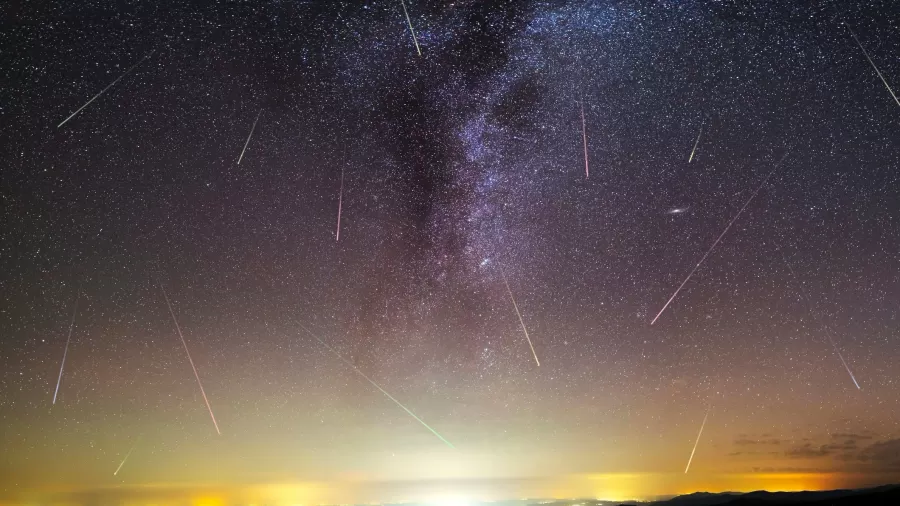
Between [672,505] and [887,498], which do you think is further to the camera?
[672,505]

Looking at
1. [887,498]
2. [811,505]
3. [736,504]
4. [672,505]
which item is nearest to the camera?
[887,498]

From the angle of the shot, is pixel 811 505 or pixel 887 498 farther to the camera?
pixel 811 505

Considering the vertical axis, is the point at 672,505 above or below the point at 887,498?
below

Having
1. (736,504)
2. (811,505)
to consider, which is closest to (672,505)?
(736,504)

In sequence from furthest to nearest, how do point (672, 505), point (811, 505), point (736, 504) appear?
point (672, 505), point (736, 504), point (811, 505)

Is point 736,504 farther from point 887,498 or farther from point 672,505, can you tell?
point 672,505

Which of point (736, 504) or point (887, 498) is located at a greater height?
point (887, 498)

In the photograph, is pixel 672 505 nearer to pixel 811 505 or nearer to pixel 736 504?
pixel 736 504

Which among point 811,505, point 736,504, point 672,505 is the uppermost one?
point 811,505
